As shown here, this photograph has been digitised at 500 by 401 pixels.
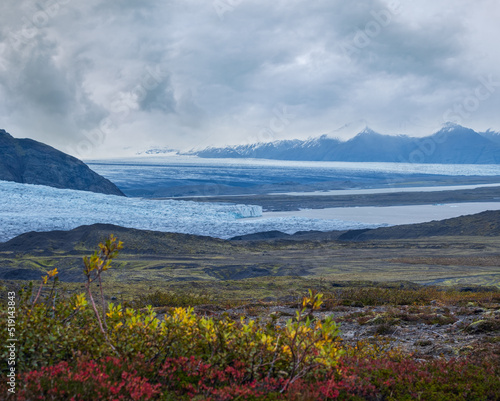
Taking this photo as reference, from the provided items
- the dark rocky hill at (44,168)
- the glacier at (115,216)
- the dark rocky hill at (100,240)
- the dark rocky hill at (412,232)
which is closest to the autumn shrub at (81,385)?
the dark rocky hill at (100,240)

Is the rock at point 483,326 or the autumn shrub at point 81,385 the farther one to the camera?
the rock at point 483,326

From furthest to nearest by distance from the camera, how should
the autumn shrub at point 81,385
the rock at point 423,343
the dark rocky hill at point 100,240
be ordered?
the dark rocky hill at point 100,240 < the rock at point 423,343 < the autumn shrub at point 81,385

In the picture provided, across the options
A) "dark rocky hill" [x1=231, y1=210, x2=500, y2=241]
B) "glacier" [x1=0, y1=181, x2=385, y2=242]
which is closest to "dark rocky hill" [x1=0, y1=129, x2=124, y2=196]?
"glacier" [x1=0, y1=181, x2=385, y2=242]

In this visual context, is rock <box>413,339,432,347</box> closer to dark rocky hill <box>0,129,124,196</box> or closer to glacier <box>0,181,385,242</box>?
glacier <box>0,181,385,242</box>

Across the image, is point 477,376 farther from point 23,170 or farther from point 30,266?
point 23,170

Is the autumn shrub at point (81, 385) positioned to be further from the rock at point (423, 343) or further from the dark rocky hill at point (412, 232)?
the dark rocky hill at point (412, 232)

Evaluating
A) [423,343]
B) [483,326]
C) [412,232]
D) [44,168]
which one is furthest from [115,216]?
[423,343]

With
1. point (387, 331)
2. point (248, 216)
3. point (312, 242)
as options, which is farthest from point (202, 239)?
point (387, 331)
